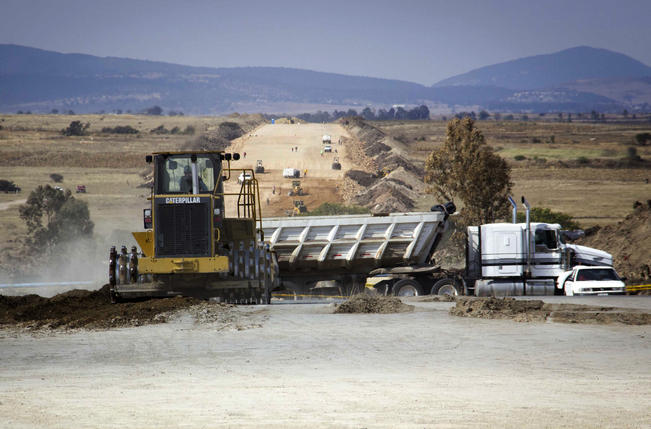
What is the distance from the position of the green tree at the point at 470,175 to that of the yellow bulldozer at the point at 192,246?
2078 cm

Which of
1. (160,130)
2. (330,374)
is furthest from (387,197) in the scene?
(160,130)

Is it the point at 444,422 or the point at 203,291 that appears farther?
the point at 203,291

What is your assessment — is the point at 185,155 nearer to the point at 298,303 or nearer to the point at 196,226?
the point at 196,226

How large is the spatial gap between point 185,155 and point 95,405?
10589 millimetres

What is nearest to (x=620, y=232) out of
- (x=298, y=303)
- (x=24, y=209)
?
(x=298, y=303)

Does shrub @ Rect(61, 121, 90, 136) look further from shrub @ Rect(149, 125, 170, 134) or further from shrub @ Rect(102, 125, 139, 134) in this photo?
shrub @ Rect(149, 125, 170, 134)

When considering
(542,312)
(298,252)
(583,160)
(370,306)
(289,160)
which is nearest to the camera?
(542,312)

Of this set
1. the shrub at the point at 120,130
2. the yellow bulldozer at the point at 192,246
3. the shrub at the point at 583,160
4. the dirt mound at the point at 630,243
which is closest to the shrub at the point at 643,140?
the shrub at the point at 583,160

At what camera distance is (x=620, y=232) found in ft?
124

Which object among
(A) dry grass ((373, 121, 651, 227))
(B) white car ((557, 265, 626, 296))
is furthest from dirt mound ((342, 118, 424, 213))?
(B) white car ((557, 265, 626, 296))

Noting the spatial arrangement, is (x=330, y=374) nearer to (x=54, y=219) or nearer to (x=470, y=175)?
(x=470, y=175)

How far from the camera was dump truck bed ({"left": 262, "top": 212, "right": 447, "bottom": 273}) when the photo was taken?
27375 mm

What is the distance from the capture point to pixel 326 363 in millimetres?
15320

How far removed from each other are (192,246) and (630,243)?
855 inches
